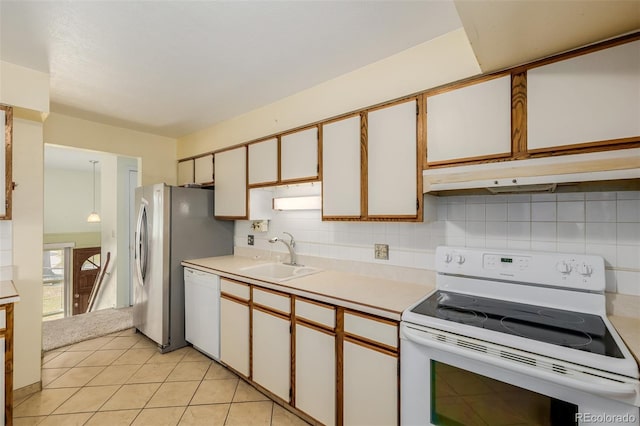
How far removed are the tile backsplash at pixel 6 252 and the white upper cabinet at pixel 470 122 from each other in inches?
123

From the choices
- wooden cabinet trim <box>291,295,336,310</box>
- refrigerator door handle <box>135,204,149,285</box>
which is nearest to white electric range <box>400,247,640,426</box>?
wooden cabinet trim <box>291,295,336,310</box>

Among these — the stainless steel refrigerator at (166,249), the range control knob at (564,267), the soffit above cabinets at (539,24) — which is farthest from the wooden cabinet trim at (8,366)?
the range control knob at (564,267)

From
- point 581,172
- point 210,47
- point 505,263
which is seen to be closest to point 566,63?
point 581,172

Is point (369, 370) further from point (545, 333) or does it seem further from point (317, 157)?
point (317, 157)

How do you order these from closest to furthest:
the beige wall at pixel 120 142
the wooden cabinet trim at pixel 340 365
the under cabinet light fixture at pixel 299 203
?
1. the wooden cabinet trim at pixel 340 365
2. the under cabinet light fixture at pixel 299 203
3. the beige wall at pixel 120 142

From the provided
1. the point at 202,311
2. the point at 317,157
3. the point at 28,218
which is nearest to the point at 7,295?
the point at 28,218

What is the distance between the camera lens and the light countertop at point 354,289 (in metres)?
1.60

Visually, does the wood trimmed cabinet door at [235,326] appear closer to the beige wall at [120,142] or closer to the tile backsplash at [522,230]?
the tile backsplash at [522,230]

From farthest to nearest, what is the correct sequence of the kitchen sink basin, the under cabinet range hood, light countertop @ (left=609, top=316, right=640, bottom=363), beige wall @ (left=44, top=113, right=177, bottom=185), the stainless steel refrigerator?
beige wall @ (left=44, top=113, right=177, bottom=185), the stainless steel refrigerator, the kitchen sink basin, the under cabinet range hood, light countertop @ (left=609, top=316, right=640, bottom=363)

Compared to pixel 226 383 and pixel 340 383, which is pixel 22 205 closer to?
pixel 226 383

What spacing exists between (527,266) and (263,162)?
2.17 m

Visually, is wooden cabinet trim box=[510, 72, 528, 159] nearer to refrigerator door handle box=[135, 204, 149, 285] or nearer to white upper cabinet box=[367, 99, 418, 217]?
white upper cabinet box=[367, 99, 418, 217]

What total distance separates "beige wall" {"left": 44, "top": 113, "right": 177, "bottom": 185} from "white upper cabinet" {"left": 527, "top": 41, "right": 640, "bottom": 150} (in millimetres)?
4004

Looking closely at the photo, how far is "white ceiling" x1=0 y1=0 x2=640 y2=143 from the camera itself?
120 centimetres
